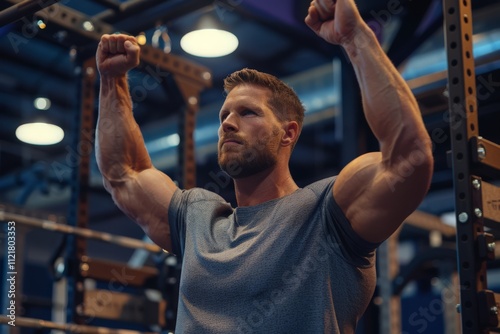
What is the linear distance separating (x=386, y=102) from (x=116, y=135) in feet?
3.42

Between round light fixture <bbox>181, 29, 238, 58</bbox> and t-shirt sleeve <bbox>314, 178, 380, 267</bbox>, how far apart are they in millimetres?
2974

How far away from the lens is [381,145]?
1.97 m

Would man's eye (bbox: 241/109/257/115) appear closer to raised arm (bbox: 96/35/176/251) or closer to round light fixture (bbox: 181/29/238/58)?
raised arm (bbox: 96/35/176/251)

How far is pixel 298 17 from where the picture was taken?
4805 mm

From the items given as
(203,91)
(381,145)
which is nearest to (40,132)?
(203,91)

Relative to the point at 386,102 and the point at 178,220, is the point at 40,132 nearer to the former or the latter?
the point at 178,220

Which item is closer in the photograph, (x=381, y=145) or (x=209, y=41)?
(x=381, y=145)

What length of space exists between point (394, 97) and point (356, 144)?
2.40 metres

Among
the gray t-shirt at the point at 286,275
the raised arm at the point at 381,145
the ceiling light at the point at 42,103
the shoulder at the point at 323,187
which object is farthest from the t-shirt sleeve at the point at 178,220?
the ceiling light at the point at 42,103

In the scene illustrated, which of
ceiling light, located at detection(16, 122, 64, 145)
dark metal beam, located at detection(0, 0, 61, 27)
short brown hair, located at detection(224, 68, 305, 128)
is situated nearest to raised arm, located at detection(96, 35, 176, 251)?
dark metal beam, located at detection(0, 0, 61, 27)

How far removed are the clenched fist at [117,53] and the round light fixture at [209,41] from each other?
7.90 ft

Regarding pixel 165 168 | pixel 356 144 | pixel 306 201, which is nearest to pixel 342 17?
Answer: pixel 306 201

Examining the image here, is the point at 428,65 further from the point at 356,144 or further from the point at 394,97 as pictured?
the point at 394,97

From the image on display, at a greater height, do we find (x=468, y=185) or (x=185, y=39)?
(x=185, y=39)
